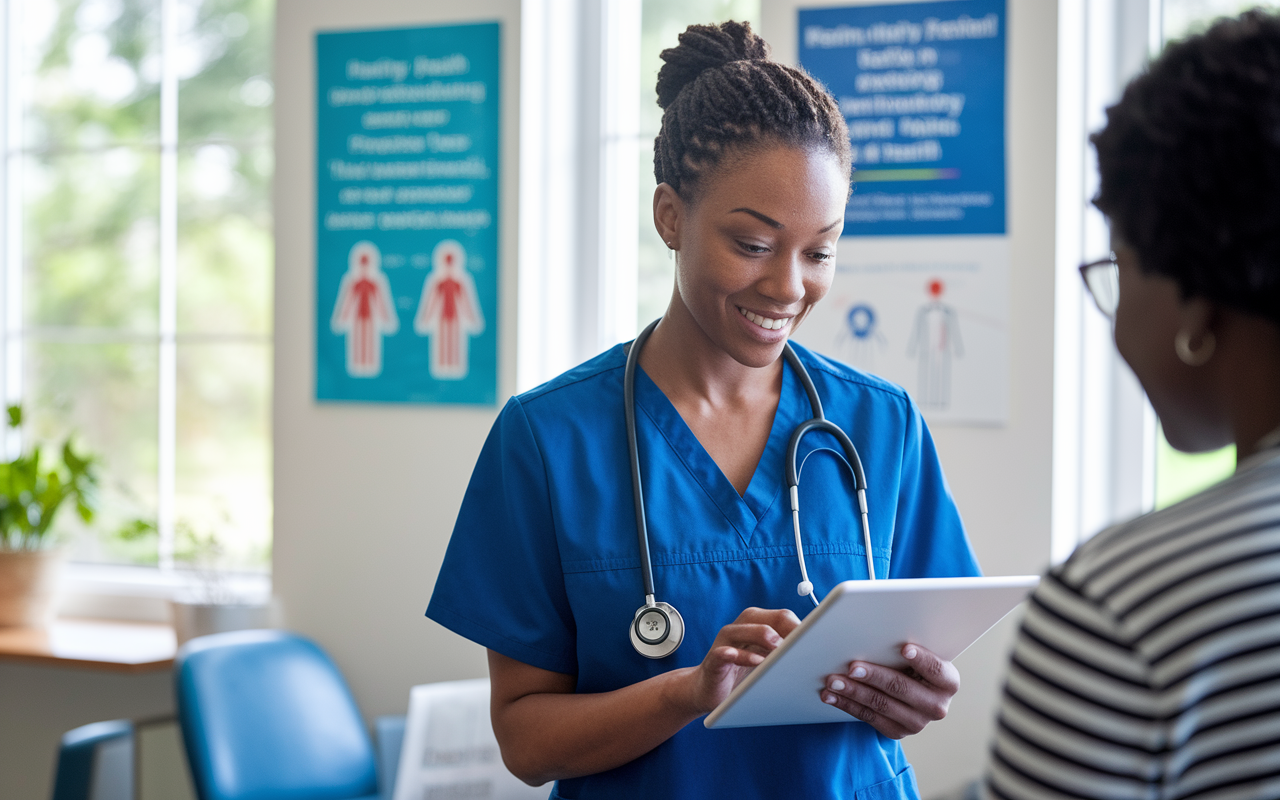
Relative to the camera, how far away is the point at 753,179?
119cm

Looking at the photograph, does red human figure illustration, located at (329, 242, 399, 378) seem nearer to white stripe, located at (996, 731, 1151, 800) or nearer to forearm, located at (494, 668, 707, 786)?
forearm, located at (494, 668, 707, 786)

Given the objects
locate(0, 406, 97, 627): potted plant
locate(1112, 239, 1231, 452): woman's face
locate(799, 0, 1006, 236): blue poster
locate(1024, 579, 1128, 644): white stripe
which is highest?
locate(799, 0, 1006, 236): blue poster

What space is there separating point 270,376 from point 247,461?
0.87 feet

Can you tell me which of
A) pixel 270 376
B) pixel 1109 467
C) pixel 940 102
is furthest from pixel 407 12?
pixel 1109 467

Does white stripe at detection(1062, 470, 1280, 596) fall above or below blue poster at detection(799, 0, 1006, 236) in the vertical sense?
below

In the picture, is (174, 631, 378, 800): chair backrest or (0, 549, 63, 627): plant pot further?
(0, 549, 63, 627): plant pot

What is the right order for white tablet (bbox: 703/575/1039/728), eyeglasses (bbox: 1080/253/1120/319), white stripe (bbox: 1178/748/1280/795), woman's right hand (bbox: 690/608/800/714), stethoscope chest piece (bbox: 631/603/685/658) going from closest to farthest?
white stripe (bbox: 1178/748/1280/795), eyeglasses (bbox: 1080/253/1120/319), white tablet (bbox: 703/575/1039/728), woman's right hand (bbox: 690/608/800/714), stethoscope chest piece (bbox: 631/603/685/658)

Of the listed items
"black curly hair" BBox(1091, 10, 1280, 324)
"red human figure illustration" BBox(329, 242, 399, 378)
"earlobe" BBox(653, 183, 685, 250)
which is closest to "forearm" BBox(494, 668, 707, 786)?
"earlobe" BBox(653, 183, 685, 250)

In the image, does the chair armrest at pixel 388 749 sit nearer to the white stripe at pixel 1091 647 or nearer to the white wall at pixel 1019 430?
the white wall at pixel 1019 430

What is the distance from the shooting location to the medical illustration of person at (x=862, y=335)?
2338 millimetres

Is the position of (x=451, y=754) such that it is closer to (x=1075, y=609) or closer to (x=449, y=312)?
(x=449, y=312)

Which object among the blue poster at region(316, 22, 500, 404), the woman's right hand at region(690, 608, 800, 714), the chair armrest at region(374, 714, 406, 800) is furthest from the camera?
the blue poster at region(316, 22, 500, 404)

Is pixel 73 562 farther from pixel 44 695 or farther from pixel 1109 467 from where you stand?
pixel 1109 467

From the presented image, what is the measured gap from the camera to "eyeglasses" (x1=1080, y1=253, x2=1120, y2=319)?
788 millimetres
